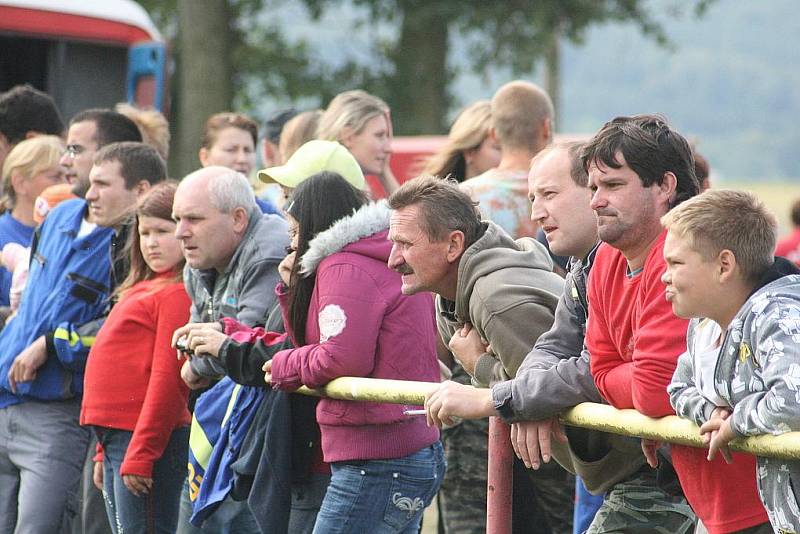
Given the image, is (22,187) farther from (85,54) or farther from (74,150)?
(85,54)

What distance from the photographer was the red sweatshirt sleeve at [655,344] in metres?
3.14

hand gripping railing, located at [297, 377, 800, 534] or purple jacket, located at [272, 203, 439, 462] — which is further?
purple jacket, located at [272, 203, 439, 462]

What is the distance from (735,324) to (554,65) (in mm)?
18790

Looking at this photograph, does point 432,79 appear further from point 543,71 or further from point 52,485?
point 52,485

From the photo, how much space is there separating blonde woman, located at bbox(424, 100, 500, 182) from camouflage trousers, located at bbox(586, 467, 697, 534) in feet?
9.35

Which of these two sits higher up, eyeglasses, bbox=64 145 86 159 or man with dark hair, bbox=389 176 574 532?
eyeglasses, bbox=64 145 86 159

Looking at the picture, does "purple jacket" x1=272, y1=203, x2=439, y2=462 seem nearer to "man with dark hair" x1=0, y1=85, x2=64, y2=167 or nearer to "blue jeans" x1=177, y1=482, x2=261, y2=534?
"blue jeans" x1=177, y1=482, x2=261, y2=534

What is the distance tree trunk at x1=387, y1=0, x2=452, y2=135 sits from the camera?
65.0 feet

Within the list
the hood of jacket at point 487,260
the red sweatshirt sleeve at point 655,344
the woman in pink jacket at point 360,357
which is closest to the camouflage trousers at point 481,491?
the woman in pink jacket at point 360,357

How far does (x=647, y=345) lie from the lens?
3.29 m

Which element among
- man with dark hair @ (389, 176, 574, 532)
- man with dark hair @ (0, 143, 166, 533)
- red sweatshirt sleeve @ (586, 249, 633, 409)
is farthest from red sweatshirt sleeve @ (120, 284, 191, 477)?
red sweatshirt sleeve @ (586, 249, 633, 409)

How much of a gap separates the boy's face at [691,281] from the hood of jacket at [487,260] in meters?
0.90

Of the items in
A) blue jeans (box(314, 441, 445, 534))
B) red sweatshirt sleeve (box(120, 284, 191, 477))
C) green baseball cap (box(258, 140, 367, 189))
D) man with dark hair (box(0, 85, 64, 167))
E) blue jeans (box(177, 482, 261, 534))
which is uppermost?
man with dark hair (box(0, 85, 64, 167))

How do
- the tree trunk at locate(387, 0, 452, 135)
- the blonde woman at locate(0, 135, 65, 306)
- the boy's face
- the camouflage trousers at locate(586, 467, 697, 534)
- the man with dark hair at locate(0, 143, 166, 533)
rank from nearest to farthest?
the boy's face < the camouflage trousers at locate(586, 467, 697, 534) < the man with dark hair at locate(0, 143, 166, 533) < the blonde woman at locate(0, 135, 65, 306) < the tree trunk at locate(387, 0, 452, 135)
